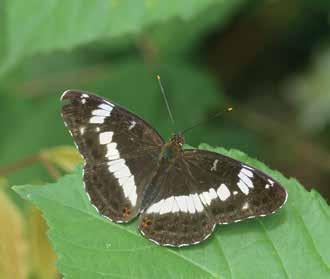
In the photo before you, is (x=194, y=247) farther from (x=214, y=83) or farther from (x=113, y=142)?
(x=214, y=83)

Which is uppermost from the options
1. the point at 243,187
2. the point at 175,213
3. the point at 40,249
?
the point at 243,187

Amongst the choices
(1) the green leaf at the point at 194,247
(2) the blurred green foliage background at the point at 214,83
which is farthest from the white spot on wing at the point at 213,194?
(2) the blurred green foliage background at the point at 214,83

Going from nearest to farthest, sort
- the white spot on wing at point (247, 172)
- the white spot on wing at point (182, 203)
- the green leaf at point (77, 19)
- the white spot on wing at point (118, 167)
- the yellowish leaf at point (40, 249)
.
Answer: the white spot on wing at point (247, 172), the white spot on wing at point (182, 203), the white spot on wing at point (118, 167), the yellowish leaf at point (40, 249), the green leaf at point (77, 19)

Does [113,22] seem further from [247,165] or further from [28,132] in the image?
[28,132]

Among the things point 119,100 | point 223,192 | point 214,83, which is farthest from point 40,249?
point 214,83

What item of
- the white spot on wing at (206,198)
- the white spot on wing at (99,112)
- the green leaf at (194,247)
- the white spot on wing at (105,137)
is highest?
the white spot on wing at (99,112)

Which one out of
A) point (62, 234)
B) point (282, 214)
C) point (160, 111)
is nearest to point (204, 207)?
point (282, 214)

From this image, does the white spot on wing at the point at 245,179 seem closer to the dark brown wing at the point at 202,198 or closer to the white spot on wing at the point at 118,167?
the dark brown wing at the point at 202,198

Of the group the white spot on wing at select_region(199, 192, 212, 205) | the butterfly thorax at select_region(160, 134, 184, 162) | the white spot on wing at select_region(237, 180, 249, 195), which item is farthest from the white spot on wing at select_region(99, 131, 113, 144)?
the white spot on wing at select_region(237, 180, 249, 195)
